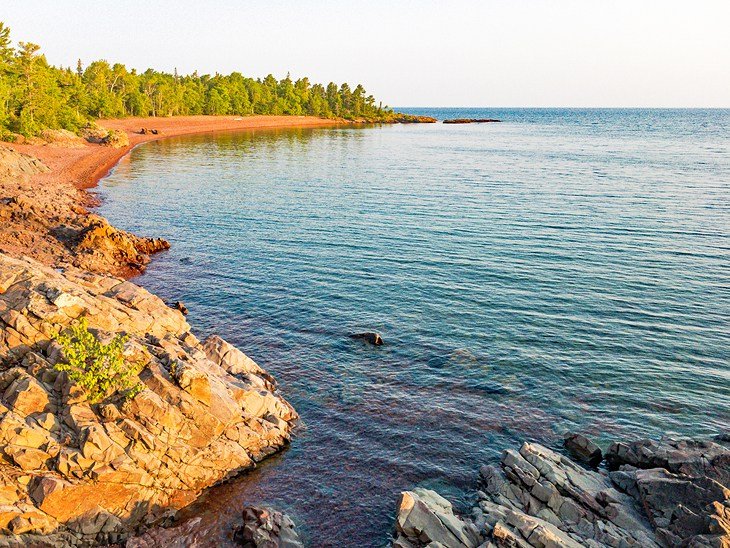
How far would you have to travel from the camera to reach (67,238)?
147 ft

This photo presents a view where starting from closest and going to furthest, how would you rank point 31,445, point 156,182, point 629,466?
point 31,445, point 629,466, point 156,182

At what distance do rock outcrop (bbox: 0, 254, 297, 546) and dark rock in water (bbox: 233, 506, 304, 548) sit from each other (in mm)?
2743

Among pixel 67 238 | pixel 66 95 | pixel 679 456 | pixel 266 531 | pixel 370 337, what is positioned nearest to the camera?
pixel 266 531

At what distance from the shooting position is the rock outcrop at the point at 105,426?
688 inches

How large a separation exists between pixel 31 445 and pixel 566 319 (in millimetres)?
29780

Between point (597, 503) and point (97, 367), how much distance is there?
18420 millimetres

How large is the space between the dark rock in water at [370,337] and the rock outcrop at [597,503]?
12.3m

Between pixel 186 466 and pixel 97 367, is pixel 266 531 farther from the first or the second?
pixel 97 367

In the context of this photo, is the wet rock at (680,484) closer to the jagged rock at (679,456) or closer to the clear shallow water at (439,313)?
the jagged rock at (679,456)

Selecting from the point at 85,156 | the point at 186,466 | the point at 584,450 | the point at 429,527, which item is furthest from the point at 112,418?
the point at 85,156

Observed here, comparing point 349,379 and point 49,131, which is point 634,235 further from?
point 49,131

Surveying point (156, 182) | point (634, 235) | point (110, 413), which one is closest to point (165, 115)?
point (156, 182)

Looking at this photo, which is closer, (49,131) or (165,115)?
(49,131)

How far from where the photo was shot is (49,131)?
99.9m
